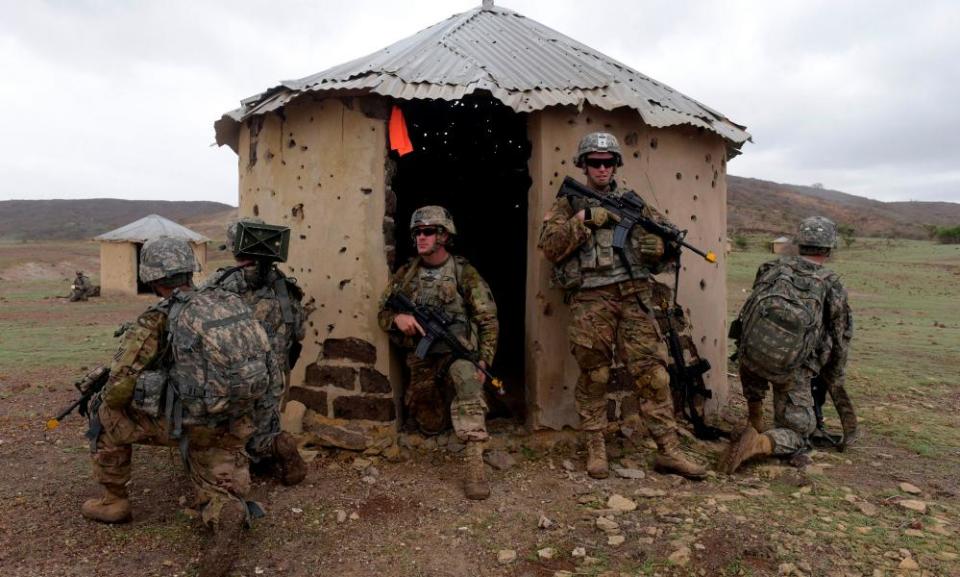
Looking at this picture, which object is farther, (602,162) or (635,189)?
(635,189)

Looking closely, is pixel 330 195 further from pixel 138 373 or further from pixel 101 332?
pixel 101 332

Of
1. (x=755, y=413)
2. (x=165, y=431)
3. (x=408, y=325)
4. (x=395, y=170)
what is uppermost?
(x=395, y=170)

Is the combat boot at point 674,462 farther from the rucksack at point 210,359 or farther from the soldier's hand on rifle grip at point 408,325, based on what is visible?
the rucksack at point 210,359

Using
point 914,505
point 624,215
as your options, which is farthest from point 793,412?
point 624,215

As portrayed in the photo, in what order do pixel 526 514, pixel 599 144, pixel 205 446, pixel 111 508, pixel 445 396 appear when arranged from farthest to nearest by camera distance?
pixel 445 396 < pixel 599 144 < pixel 526 514 < pixel 111 508 < pixel 205 446

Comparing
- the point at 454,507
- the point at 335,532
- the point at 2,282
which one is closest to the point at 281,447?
the point at 335,532

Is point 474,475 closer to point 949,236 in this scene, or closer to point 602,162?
point 602,162

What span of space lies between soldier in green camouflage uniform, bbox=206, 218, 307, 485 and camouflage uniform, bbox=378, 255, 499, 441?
0.61 metres

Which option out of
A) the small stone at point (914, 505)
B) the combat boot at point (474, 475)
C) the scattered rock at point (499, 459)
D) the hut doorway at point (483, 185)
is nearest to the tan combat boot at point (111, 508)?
the combat boot at point (474, 475)

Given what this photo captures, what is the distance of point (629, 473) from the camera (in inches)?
175

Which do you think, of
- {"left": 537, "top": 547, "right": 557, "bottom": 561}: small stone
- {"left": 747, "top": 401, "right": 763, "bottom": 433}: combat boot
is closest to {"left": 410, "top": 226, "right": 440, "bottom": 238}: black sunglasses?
{"left": 537, "top": 547, "right": 557, "bottom": 561}: small stone

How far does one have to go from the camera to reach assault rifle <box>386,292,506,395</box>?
14.6ft

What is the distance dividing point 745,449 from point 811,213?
5764 cm

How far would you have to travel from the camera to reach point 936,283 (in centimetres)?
1850
